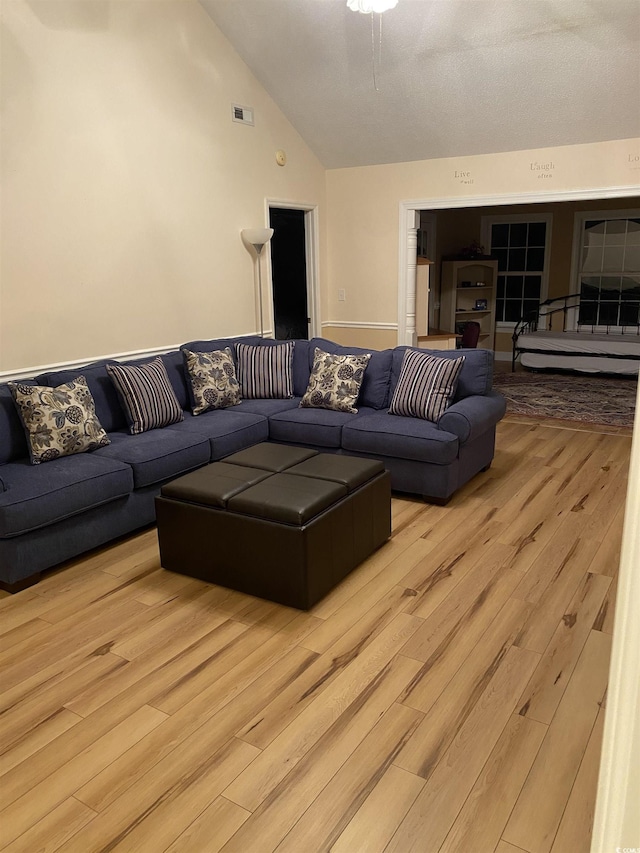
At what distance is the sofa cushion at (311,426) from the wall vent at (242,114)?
2690mm

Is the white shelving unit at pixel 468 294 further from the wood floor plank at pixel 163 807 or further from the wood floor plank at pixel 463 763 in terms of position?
the wood floor plank at pixel 163 807

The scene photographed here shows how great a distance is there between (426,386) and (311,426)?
815 millimetres

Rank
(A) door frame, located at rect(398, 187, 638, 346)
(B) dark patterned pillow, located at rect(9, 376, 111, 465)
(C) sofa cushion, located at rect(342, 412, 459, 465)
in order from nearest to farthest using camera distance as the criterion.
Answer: (B) dark patterned pillow, located at rect(9, 376, 111, 465) < (C) sofa cushion, located at rect(342, 412, 459, 465) < (A) door frame, located at rect(398, 187, 638, 346)

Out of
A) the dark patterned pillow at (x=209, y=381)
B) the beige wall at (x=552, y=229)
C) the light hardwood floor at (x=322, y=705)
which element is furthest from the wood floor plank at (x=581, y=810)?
the beige wall at (x=552, y=229)

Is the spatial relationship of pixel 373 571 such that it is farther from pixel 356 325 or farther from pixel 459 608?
pixel 356 325

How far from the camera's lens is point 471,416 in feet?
13.5

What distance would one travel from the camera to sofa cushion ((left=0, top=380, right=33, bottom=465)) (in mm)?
3619

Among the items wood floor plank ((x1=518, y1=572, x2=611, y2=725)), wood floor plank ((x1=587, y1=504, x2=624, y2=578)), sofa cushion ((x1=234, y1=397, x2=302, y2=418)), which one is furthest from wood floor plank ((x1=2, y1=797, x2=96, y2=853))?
sofa cushion ((x1=234, y1=397, x2=302, y2=418))

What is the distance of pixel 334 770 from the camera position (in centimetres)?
202

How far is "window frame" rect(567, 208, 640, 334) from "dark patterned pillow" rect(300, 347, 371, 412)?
5.58 metres

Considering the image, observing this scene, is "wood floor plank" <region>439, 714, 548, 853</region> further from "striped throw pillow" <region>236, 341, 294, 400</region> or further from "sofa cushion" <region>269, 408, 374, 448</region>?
"striped throw pillow" <region>236, 341, 294, 400</region>

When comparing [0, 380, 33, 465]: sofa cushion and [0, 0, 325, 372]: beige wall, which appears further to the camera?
[0, 0, 325, 372]: beige wall

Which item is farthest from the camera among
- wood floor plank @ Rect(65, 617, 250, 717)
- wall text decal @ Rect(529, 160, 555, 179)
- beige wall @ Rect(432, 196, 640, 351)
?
beige wall @ Rect(432, 196, 640, 351)

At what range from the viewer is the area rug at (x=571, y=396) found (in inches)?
251
